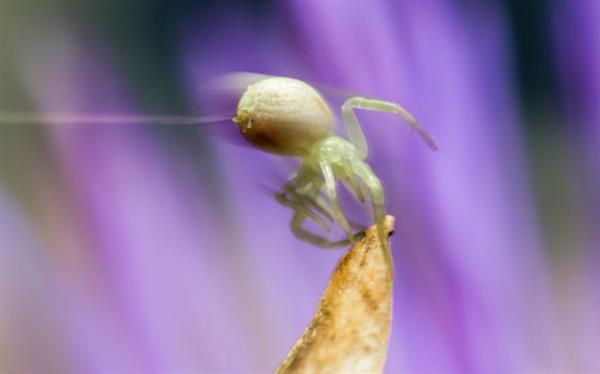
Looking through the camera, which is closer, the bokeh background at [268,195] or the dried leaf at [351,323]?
the dried leaf at [351,323]

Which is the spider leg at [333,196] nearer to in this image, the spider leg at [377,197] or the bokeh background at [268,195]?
the spider leg at [377,197]

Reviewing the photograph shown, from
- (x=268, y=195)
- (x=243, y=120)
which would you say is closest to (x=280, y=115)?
(x=243, y=120)

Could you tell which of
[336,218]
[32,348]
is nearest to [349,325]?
[336,218]

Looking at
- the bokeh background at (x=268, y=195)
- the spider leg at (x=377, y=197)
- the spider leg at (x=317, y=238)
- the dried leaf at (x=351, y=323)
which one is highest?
the spider leg at (x=377, y=197)

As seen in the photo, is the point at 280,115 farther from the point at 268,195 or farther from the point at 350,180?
the point at 268,195

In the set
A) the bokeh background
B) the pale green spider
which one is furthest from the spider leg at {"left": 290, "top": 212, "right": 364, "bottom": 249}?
the bokeh background

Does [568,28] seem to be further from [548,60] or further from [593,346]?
[593,346]

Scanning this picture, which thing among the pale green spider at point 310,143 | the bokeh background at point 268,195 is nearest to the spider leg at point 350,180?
the pale green spider at point 310,143

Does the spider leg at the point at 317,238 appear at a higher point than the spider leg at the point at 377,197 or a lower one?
lower
